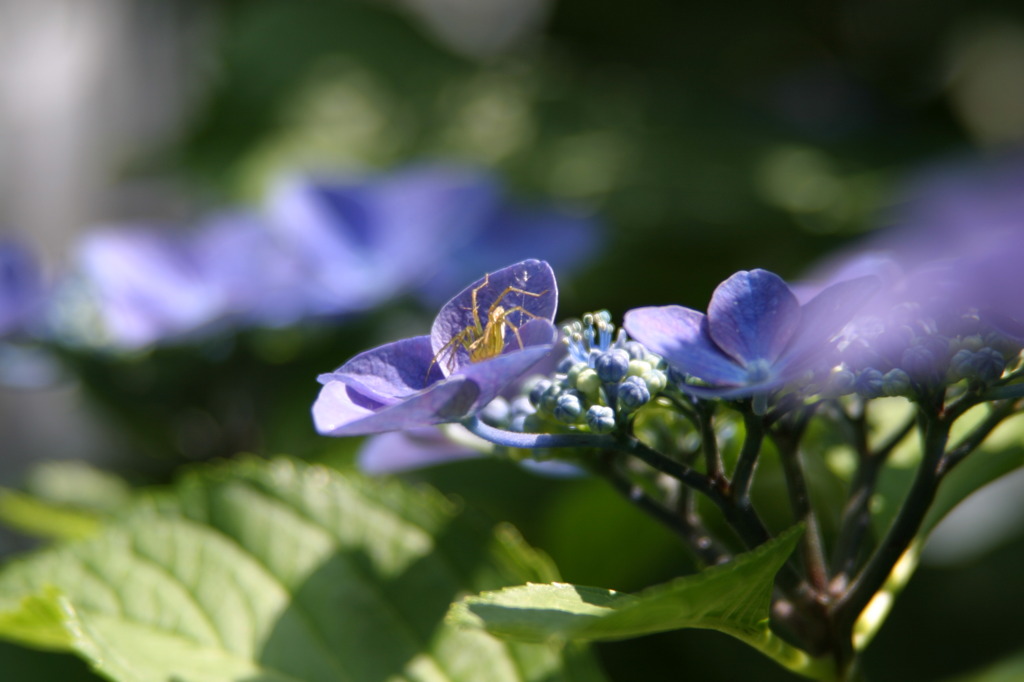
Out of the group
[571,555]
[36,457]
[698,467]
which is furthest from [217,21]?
[698,467]

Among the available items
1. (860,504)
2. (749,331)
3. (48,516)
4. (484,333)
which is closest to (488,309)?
(484,333)

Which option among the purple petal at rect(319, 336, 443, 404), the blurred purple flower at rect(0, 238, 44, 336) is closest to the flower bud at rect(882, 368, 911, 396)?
the purple petal at rect(319, 336, 443, 404)

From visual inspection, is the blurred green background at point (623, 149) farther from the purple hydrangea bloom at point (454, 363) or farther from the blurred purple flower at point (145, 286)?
the purple hydrangea bloom at point (454, 363)

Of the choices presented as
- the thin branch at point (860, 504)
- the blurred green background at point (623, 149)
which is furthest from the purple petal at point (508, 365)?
the blurred green background at point (623, 149)

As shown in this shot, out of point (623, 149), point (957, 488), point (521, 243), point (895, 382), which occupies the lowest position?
point (957, 488)

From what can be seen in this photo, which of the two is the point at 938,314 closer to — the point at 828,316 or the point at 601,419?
the point at 828,316

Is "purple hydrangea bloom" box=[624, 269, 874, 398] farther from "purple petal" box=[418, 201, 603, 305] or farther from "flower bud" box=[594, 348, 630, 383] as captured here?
"purple petal" box=[418, 201, 603, 305]
